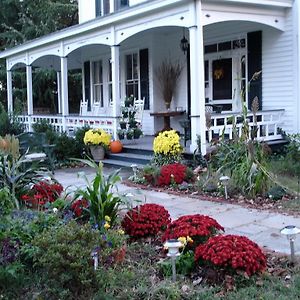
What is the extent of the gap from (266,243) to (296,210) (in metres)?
1.69

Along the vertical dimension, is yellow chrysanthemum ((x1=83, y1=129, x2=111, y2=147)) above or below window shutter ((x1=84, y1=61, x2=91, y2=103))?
below

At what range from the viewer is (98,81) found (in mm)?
17531

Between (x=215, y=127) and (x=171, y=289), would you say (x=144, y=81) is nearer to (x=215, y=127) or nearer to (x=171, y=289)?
(x=215, y=127)

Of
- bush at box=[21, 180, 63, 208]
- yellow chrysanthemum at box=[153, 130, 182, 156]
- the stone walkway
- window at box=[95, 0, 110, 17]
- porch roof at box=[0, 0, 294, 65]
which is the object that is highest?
window at box=[95, 0, 110, 17]

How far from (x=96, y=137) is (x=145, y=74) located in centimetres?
361

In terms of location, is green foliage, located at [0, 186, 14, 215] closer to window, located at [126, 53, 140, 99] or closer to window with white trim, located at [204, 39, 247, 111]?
window with white trim, located at [204, 39, 247, 111]

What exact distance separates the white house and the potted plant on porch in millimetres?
469

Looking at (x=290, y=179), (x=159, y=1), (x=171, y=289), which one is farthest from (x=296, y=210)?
(x=159, y=1)

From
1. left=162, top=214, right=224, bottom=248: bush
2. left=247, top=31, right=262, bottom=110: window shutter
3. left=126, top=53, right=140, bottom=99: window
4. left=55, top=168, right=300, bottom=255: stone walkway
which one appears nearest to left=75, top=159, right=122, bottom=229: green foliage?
left=55, top=168, right=300, bottom=255: stone walkway

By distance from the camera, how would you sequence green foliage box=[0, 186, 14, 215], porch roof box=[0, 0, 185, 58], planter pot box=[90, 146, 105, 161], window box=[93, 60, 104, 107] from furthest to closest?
window box=[93, 60, 104, 107] < planter pot box=[90, 146, 105, 161] < porch roof box=[0, 0, 185, 58] < green foliage box=[0, 186, 14, 215]

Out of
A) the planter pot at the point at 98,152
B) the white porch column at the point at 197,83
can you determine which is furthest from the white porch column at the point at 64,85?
the white porch column at the point at 197,83

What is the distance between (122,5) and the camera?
1533 centimetres

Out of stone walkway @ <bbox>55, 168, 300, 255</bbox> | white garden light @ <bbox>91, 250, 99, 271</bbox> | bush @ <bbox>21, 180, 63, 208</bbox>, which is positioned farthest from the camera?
bush @ <bbox>21, 180, 63, 208</bbox>

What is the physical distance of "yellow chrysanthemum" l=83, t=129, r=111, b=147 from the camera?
12.1m
